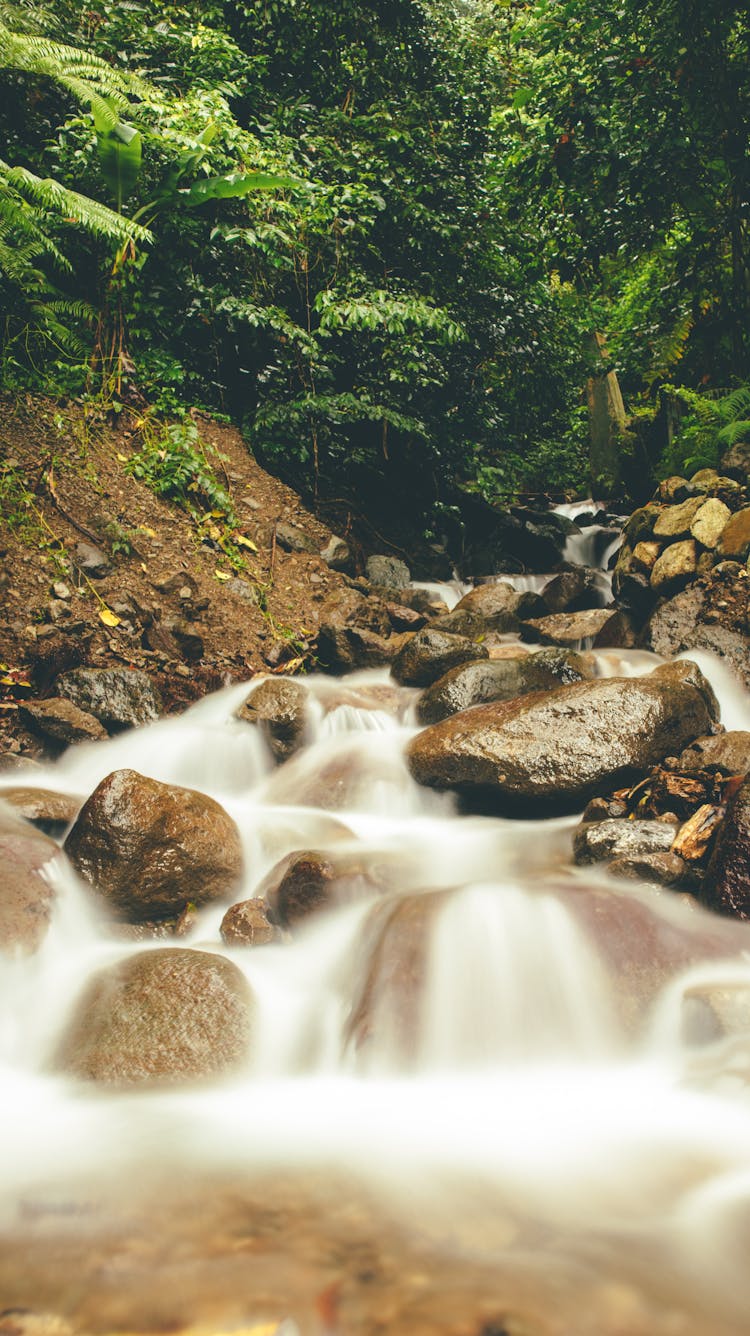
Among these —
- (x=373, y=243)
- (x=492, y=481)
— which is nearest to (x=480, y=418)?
(x=492, y=481)

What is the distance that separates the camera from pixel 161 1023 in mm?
3025

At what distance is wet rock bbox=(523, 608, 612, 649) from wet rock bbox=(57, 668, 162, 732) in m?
4.30

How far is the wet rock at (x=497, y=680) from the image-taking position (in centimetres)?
614

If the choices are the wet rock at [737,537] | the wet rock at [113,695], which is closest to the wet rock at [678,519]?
the wet rock at [737,537]

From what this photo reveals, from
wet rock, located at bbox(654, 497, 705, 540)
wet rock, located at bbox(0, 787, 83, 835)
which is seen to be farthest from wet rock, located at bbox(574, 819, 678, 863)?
wet rock, located at bbox(654, 497, 705, 540)

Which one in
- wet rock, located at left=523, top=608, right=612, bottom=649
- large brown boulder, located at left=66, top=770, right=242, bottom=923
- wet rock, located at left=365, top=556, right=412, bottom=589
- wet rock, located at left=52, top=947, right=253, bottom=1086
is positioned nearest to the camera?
wet rock, located at left=52, top=947, right=253, bottom=1086

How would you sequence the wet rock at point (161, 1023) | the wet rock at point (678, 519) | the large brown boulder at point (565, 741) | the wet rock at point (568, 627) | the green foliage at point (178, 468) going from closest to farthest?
the wet rock at point (161, 1023)
the large brown boulder at point (565, 741)
the wet rock at point (678, 519)
the wet rock at point (568, 627)
the green foliage at point (178, 468)

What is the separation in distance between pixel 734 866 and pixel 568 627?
5.01 metres

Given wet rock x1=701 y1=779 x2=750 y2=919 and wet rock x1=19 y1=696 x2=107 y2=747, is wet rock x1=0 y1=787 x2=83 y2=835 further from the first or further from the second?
wet rock x1=701 y1=779 x2=750 y2=919

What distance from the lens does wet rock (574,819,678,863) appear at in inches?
162

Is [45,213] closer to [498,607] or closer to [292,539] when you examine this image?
[292,539]

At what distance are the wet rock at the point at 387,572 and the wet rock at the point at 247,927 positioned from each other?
654 cm

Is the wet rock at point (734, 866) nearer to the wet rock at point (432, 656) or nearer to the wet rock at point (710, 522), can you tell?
the wet rock at point (432, 656)

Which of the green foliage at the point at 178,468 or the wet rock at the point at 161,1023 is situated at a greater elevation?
the green foliage at the point at 178,468
